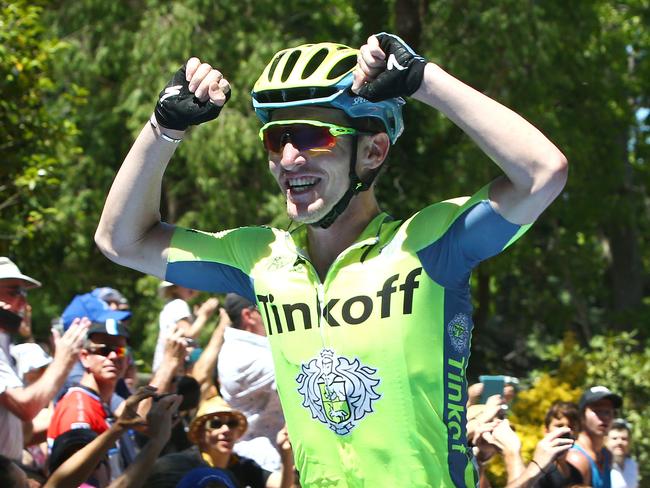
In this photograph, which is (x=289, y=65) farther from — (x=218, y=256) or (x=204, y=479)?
(x=204, y=479)

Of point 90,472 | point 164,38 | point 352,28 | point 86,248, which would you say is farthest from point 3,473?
point 352,28

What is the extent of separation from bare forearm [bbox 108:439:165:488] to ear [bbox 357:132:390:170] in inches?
77.6

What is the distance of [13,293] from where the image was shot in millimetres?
6754

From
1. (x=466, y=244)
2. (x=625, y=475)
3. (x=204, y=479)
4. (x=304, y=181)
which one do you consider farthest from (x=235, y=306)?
(x=466, y=244)

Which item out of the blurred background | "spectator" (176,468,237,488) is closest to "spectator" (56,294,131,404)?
"spectator" (176,468,237,488)

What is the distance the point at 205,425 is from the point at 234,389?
19.5 inches

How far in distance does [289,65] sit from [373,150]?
366mm

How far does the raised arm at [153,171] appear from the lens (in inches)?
Answer: 153

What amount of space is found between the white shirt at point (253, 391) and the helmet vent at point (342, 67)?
3198mm

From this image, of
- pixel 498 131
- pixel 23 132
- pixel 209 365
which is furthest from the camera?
pixel 23 132

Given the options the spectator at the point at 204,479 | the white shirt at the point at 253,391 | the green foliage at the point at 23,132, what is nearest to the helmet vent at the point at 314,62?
the spectator at the point at 204,479

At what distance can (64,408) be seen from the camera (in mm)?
6152

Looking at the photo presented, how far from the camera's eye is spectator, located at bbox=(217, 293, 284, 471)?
6887 mm

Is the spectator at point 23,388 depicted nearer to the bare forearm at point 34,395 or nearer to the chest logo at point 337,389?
the bare forearm at point 34,395
